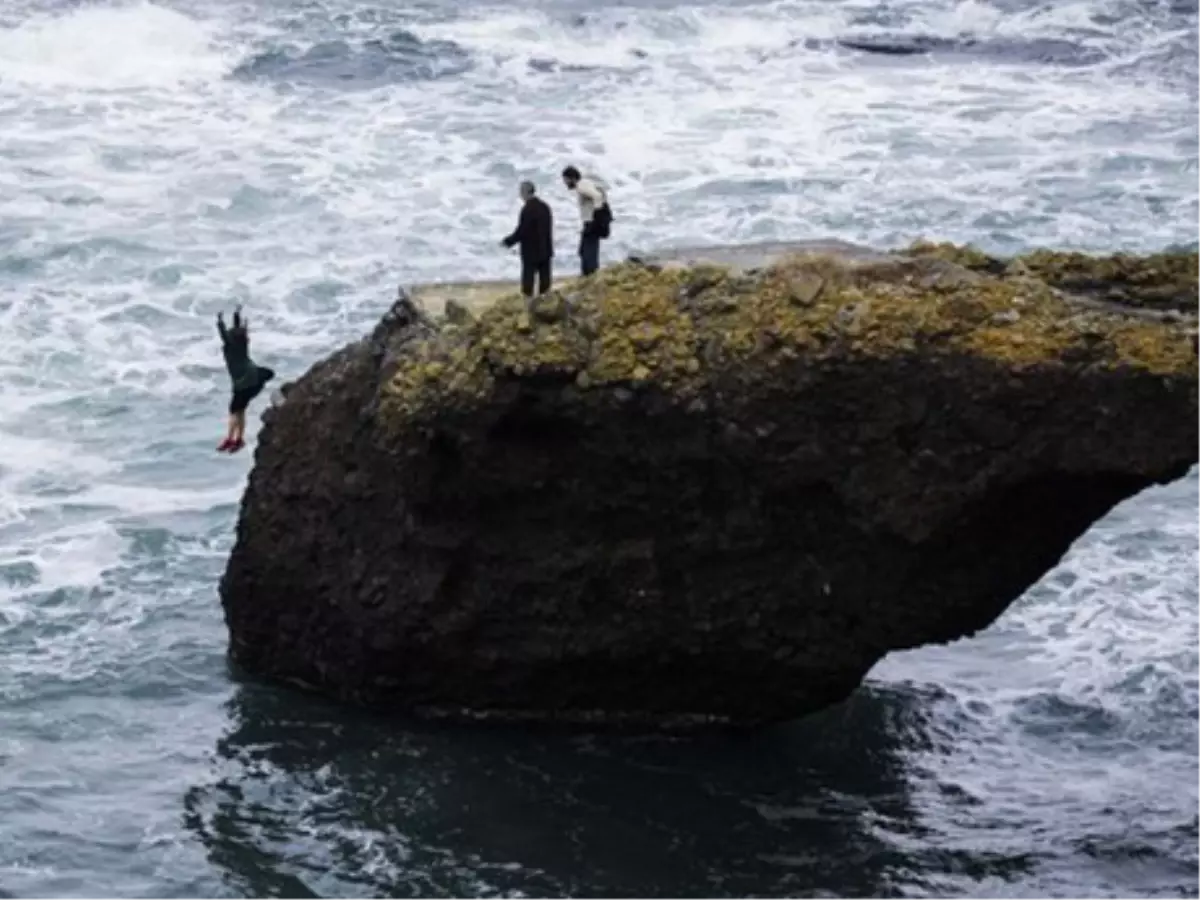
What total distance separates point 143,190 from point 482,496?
1959 cm

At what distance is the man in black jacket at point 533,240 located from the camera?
2438 cm

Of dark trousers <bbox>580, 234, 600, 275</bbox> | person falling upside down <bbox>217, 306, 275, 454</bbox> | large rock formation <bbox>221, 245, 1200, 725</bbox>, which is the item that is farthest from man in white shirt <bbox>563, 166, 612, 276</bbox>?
person falling upside down <bbox>217, 306, 275, 454</bbox>

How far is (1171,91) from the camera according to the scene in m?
46.6

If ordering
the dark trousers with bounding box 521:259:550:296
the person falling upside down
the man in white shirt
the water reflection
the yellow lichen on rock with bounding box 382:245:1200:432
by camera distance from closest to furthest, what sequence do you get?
1. the yellow lichen on rock with bounding box 382:245:1200:432
2. the water reflection
3. the dark trousers with bounding box 521:259:550:296
4. the man in white shirt
5. the person falling upside down

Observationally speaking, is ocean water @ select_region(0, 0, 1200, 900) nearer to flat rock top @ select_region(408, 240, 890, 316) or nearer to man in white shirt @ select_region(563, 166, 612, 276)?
flat rock top @ select_region(408, 240, 890, 316)

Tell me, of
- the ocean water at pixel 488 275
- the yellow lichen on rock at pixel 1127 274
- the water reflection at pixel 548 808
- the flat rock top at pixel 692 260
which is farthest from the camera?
the flat rock top at pixel 692 260

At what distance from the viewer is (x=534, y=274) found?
2475cm

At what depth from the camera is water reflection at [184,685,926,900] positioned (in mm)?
21766

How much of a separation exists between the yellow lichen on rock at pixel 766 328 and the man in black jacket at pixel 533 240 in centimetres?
143

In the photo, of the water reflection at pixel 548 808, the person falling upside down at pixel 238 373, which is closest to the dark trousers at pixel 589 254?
the person falling upside down at pixel 238 373

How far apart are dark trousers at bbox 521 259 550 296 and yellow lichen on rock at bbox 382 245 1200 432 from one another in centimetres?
142

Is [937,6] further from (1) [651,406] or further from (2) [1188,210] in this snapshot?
(1) [651,406]

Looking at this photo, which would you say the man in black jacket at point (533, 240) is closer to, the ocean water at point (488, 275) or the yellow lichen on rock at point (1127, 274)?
the ocean water at point (488, 275)

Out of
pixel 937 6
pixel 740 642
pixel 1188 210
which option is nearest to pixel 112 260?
pixel 1188 210
